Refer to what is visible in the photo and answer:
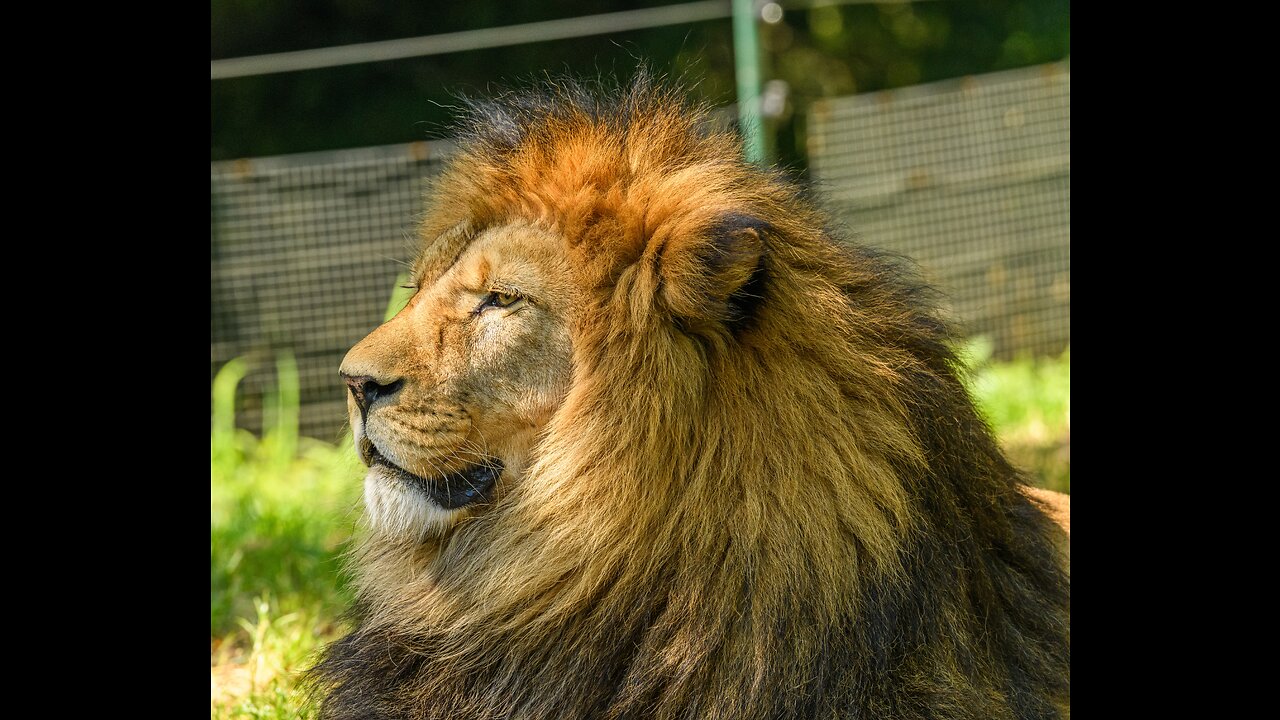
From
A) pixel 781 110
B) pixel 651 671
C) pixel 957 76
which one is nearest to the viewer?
pixel 651 671

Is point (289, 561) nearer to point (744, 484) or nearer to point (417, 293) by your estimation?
point (417, 293)

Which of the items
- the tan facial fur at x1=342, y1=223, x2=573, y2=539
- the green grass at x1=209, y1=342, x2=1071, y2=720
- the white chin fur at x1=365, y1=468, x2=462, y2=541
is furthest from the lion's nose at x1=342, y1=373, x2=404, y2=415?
the green grass at x1=209, y1=342, x2=1071, y2=720

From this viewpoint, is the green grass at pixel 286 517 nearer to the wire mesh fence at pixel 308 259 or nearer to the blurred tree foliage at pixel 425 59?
the wire mesh fence at pixel 308 259

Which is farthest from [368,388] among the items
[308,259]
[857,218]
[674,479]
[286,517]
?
[857,218]

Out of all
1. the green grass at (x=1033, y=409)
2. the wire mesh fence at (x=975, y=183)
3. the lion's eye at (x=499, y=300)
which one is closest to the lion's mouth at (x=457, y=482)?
the lion's eye at (x=499, y=300)

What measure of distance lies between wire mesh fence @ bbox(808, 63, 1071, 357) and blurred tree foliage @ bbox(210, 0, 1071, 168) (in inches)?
24.6

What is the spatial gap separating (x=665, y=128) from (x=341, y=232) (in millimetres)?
5373

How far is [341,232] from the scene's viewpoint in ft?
25.2

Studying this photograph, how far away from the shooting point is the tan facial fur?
2.43 metres

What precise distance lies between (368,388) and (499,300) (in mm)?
318

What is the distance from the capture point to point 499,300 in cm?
254

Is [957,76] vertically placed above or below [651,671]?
above
